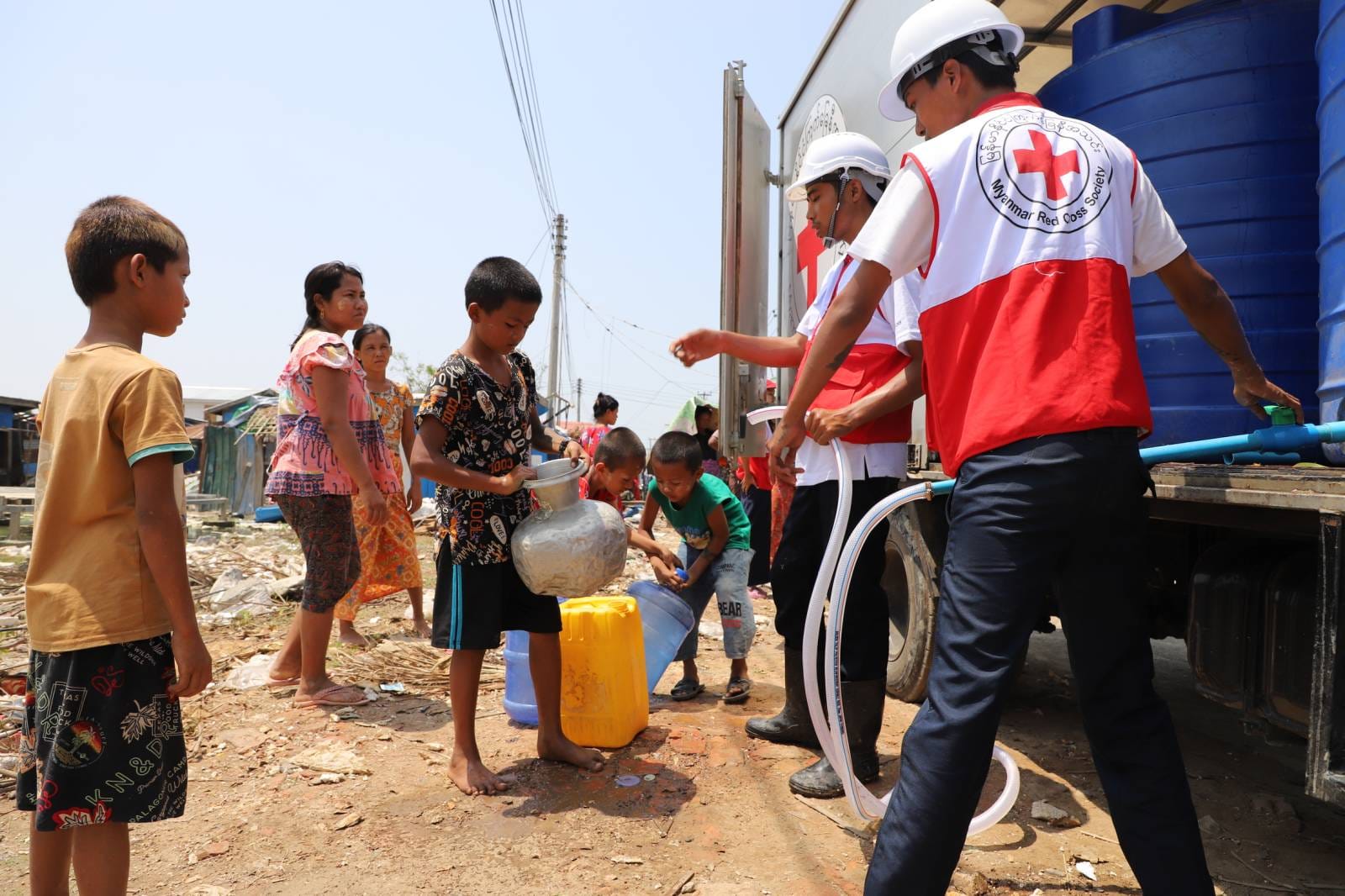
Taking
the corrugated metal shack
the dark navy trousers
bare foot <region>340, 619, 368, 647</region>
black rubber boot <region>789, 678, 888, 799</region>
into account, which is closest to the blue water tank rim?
the dark navy trousers

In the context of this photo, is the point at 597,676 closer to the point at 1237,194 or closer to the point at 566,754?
the point at 566,754

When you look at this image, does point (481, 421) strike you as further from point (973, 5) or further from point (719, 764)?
point (973, 5)

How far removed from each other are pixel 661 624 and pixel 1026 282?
2411 millimetres

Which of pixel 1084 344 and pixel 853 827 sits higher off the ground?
pixel 1084 344

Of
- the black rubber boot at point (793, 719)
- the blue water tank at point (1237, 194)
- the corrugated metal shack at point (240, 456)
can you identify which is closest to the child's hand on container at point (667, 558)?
the black rubber boot at point (793, 719)

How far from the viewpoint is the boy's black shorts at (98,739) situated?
171 centimetres

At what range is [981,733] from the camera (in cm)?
161

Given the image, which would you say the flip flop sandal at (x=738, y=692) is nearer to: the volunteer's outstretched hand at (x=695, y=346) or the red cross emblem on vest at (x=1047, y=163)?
the volunteer's outstretched hand at (x=695, y=346)

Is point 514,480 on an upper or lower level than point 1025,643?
upper

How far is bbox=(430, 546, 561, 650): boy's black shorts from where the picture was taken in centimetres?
276

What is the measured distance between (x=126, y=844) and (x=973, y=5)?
8.26ft

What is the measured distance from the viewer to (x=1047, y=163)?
68.7 inches

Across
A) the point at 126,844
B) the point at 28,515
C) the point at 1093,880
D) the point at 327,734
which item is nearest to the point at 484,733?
the point at 327,734

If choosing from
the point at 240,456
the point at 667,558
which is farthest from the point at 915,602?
the point at 240,456
